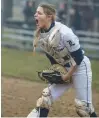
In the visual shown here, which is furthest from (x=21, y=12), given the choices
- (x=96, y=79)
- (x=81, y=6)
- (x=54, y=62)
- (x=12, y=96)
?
(x=54, y=62)

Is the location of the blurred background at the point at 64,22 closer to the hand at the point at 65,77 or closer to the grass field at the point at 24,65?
the grass field at the point at 24,65

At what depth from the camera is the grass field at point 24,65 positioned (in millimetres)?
10582

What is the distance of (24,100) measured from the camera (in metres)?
7.66

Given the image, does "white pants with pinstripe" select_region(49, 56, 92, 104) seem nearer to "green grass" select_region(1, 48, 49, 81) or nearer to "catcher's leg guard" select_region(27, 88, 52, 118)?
"catcher's leg guard" select_region(27, 88, 52, 118)

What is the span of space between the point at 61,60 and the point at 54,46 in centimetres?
23

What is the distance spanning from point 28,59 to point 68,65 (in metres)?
8.13

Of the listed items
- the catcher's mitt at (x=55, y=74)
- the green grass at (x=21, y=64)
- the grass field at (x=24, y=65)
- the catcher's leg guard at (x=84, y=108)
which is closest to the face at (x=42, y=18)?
the catcher's mitt at (x=55, y=74)

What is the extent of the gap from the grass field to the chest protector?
4.35m

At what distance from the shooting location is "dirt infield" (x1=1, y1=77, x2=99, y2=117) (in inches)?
265

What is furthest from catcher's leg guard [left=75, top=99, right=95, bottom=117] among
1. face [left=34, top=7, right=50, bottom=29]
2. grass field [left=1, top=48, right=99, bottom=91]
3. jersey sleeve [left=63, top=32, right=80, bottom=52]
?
grass field [left=1, top=48, right=99, bottom=91]

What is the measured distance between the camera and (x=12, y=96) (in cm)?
802

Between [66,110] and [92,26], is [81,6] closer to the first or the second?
[92,26]

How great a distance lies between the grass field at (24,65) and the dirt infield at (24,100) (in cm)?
71

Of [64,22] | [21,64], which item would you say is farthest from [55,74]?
[64,22]
